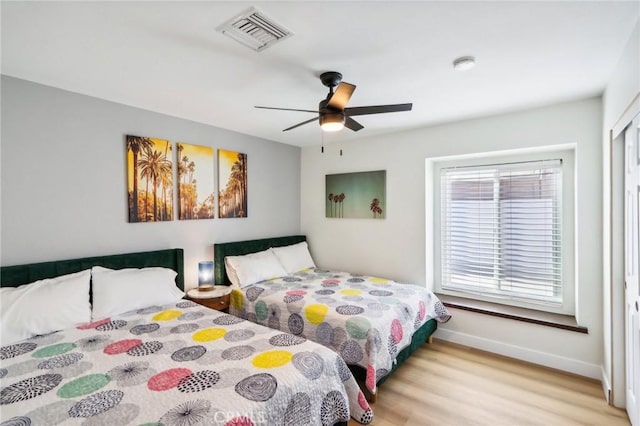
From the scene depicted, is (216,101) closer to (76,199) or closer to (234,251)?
(76,199)

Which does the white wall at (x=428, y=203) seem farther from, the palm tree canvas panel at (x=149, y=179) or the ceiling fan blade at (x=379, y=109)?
the palm tree canvas panel at (x=149, y=179)

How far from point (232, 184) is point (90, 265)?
5.44ft

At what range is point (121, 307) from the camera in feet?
7.74

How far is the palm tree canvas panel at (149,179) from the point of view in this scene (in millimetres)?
2834

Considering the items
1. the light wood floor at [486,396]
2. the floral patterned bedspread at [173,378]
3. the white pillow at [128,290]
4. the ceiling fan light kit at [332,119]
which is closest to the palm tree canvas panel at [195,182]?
the white pillow at [128,290]

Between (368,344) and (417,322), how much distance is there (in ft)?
2.66

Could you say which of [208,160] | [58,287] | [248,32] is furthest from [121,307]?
[248,32]

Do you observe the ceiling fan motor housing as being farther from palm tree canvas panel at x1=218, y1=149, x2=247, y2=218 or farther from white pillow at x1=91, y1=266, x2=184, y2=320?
white pillow at x1=91, y1=266, x2=184, y2=320

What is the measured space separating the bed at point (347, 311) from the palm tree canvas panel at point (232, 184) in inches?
16.4

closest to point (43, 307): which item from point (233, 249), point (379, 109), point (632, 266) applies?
point (233, 249)

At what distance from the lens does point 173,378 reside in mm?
1492

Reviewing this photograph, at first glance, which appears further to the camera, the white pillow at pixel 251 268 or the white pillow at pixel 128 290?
the white pillow at pixel 251 268

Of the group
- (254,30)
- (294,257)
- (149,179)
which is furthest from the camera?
(294,257)

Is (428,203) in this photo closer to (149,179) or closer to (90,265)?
(149,179)
